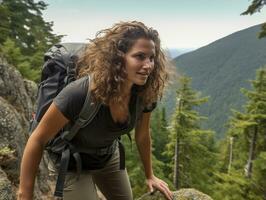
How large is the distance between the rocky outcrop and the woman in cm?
189

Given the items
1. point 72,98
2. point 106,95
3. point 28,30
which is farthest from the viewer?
point 28,30

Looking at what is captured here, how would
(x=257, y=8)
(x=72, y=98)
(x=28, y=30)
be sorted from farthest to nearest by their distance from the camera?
(x=28, y=30) < (x=257, y=8) < (x=72, y=98)

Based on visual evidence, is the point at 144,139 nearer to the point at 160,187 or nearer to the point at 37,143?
the point at 160,187

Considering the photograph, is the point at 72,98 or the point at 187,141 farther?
the point at 187,141

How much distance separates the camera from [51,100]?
3291 millimetres

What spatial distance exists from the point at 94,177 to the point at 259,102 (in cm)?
1619

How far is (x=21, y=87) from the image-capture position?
11.5 m

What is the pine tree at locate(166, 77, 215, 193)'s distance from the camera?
24.1 metres

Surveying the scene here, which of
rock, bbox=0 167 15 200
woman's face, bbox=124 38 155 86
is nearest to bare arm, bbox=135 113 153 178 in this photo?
woman's face, bbox=124 38 155 86

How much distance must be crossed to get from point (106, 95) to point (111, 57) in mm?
340

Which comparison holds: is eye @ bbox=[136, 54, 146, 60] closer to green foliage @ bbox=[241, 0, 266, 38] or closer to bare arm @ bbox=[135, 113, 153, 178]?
bare arm @ bbox=[135, 113, 153, 178]

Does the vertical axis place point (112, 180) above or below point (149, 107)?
below

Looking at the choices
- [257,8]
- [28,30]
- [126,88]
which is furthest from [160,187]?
[28,30]

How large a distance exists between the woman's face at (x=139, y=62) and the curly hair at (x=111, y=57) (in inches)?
1.4
